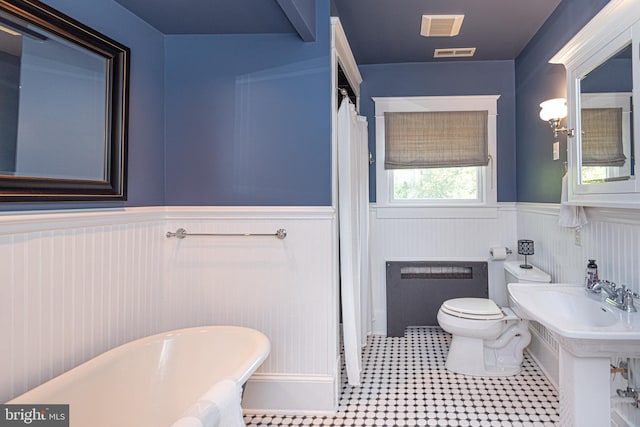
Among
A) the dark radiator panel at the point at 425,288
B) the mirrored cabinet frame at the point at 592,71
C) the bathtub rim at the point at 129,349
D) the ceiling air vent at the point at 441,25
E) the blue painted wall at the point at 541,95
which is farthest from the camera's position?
the dark radiator panel at the point at 425,288

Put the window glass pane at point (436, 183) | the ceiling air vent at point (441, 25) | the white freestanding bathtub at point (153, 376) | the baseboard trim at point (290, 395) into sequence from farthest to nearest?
the window glass pane at point (436, 183), the ceiling air vent at point (441, 25), the baseboard trim at point (290, 395), the white freestanding bathtub at point (153, 376)

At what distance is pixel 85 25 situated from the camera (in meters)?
1.73

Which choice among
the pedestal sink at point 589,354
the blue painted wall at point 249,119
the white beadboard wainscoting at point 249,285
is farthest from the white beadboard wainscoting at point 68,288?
the pedestal sink at point 589,354

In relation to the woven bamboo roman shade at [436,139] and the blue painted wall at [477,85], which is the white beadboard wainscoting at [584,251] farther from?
the woven bamboo roman shade at [436,139]

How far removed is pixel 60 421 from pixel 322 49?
210 centimetres

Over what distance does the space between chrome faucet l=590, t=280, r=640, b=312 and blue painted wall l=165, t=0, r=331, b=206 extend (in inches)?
56.2

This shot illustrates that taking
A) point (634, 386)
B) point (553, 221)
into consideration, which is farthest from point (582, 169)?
point (634, 386)

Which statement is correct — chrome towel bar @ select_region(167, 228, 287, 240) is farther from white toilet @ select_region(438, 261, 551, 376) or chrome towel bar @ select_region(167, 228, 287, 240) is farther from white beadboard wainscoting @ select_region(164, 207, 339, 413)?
white toilet @ select_region(438, 261, 551, 376)

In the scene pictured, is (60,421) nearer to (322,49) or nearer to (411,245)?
(322,49)

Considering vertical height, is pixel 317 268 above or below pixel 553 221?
below

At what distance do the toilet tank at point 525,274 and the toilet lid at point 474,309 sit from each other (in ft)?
0.90

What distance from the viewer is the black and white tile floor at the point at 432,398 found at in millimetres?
2164

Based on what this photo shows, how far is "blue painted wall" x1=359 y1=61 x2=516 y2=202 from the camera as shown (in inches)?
138

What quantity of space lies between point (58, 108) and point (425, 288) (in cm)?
297
